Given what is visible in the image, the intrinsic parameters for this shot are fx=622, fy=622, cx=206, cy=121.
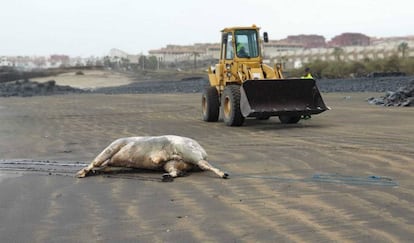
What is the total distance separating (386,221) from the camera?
6.26m

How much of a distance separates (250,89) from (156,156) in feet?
25.5

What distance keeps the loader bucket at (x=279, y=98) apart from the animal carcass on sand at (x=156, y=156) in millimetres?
7016

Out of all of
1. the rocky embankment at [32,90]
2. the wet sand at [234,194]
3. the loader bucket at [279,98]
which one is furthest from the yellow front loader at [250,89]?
the rocky embankment at [32,90]

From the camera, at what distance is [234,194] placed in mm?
7742

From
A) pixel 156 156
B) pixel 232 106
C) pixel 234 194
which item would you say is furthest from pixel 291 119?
pixel 234 194

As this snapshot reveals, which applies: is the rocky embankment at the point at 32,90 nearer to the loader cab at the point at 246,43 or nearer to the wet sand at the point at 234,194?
the loader cab at the point at 246,43

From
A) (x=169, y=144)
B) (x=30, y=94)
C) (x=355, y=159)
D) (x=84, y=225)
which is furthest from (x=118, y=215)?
(x=30, y=94)

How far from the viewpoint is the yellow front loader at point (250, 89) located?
16.6 meters

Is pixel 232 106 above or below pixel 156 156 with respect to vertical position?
above

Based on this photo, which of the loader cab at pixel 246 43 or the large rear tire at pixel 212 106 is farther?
the large rear tire at pixel 212 106

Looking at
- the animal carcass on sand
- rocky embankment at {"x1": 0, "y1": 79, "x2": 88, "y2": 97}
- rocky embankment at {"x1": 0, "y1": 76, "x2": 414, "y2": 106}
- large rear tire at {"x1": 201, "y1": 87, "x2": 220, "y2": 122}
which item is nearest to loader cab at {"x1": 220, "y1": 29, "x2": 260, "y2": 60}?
large rear tire at {"x1": 201, "y1": 87, "x2": 220, "y2": 122}

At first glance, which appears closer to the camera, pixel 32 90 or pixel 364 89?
pixel 364 89

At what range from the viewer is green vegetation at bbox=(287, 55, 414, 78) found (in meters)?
56.9

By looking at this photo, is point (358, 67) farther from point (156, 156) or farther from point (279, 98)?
point (156, 156)
